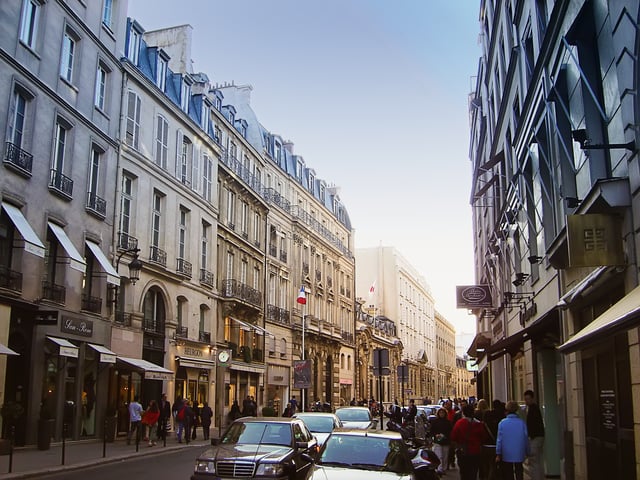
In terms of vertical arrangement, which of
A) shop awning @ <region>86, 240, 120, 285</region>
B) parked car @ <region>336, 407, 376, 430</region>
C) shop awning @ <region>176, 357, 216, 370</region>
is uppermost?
shop awning @ <region>86, 240, 120, 285</region>

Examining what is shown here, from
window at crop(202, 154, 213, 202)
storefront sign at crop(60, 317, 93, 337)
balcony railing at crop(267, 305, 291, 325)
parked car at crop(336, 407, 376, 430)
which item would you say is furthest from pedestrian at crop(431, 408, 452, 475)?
balcony railing at crop(267, 305, 291, 325)

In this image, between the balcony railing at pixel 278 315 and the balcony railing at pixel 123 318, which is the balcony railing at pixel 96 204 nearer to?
the balcony railing at pixel 123 318

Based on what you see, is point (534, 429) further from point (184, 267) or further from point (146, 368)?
point (184, 267)

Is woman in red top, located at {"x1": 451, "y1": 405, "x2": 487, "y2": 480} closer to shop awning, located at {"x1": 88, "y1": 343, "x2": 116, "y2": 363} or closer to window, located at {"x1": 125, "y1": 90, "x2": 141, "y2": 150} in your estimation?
shop awning, located at {"x1": 88, "y1": 343, "x2": 116, "y2": 363}

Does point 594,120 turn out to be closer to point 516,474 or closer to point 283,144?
point 516,474

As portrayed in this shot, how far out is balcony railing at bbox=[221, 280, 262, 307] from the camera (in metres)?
38.2

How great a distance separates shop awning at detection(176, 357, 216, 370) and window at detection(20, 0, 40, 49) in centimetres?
1541

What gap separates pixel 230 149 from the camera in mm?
40656

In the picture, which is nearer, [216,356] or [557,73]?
[557,73]

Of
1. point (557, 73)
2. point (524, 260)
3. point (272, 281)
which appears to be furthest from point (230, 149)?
point (557, 73)

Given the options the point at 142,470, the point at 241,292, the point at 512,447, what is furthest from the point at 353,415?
the point at 241,292

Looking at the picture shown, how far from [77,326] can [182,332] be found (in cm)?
916

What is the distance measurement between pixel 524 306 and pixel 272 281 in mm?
27512

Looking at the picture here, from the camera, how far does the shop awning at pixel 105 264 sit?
2525 centimetres
